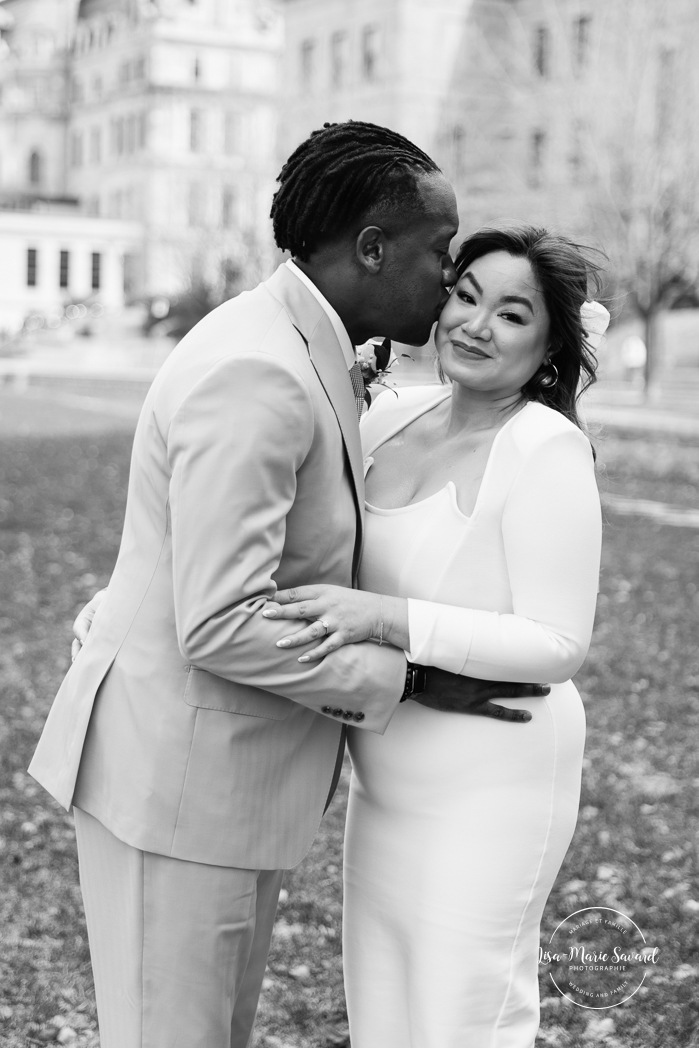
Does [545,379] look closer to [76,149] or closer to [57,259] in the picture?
[57,259]

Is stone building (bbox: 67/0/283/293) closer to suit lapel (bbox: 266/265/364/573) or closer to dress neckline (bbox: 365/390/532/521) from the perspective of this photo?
dress neckline (bbox: 365/390/532/521)

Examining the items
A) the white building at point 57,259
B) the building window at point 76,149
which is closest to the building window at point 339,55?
the white building at point 57,259

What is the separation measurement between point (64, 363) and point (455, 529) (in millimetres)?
51215

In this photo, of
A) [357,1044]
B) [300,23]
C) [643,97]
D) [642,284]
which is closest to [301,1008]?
[357,1044]

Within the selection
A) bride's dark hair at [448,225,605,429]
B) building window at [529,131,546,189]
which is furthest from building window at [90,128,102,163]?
bride's dark hair at [448,225,605,429]

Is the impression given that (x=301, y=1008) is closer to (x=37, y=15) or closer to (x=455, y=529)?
(x=455, y=529)

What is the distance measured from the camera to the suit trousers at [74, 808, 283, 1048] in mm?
2545

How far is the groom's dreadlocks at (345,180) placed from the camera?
8.19 feet

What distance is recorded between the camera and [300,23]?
187 ft

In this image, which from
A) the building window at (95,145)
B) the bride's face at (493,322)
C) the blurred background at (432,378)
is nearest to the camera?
the bride's face at (493,322)

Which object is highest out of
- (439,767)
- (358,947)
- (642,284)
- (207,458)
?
(207,458)

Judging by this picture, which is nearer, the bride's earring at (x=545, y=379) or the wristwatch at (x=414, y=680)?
the wristwatch at (x=414, y=680)

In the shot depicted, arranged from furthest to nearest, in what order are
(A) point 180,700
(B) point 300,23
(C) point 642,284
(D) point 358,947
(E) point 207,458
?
1. (B) point 300,23
2. (C) point 642,284
3. (D) point 358,947
4. (A) point 180,700
5. (E) point 207,458

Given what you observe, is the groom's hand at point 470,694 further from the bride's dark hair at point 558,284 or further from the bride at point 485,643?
the bride's dark hair at point 558,284
